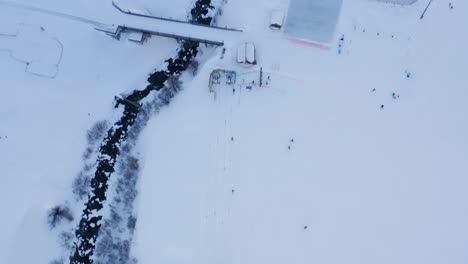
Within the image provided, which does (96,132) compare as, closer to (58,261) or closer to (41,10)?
(58,261)

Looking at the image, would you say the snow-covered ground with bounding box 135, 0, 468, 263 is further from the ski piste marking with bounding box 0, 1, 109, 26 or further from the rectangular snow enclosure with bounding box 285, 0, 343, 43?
the ski piste marking with bounding box 0, 1, 109, 26

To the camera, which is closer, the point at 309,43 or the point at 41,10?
the point at 309,43

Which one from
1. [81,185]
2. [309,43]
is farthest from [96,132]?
[309,43]

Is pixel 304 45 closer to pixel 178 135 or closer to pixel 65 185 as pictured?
pixel 178 135

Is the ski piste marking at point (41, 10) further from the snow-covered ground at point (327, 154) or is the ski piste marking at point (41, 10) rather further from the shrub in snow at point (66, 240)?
the shrub in snow at point (66, 240)

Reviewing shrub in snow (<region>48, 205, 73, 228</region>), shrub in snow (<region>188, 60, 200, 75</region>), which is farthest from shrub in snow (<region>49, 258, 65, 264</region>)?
shrub in snow (<region>188, 60, 200, 75</region>)

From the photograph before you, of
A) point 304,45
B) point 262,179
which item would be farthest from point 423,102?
point 262,179

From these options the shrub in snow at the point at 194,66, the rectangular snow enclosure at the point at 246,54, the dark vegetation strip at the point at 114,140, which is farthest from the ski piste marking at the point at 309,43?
the shrub in snow at the point at 194,66
